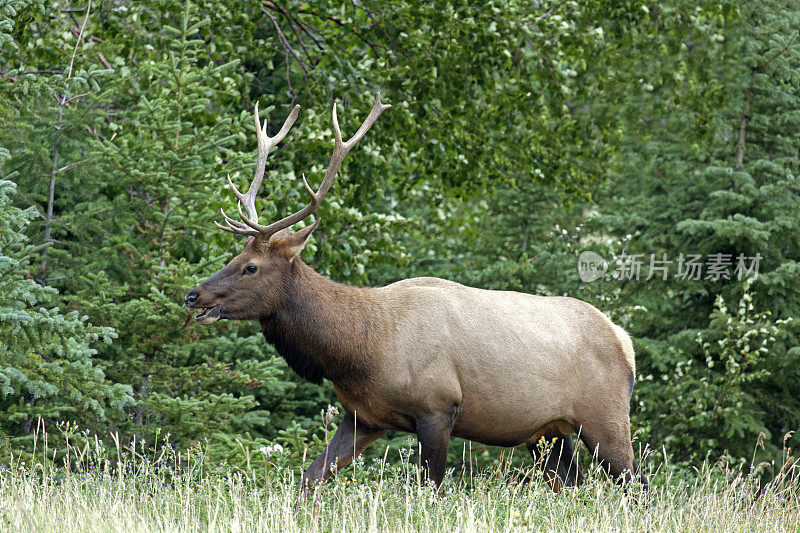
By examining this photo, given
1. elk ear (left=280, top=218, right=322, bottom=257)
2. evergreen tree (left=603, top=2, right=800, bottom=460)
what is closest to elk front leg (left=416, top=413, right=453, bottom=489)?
elk ear (left=280, top=218, right=322, bottom=257)

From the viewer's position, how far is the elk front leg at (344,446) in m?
6.00

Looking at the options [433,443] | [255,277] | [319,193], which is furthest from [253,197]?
[433,443]

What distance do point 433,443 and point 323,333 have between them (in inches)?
36.8

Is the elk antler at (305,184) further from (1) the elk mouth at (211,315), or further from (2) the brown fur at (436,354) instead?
(1) the elk mouth at (211,315)

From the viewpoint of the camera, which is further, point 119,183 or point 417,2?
point 417,2

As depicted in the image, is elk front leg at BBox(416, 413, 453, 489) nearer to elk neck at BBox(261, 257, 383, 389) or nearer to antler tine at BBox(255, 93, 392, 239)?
elk neck at BBox(261, 257, 383, 389)

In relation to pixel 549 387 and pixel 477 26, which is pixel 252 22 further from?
pixel 549 387

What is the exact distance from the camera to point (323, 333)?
6047 mm

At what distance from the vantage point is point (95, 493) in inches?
191

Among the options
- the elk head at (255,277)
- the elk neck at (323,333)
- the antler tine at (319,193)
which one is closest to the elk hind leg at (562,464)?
the elk neck at (323,333)

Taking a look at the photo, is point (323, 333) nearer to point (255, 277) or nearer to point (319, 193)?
point (255, 277)

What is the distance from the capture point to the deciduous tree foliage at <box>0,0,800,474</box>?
7.02 m

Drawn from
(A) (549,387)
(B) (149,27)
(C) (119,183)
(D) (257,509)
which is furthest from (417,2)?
A: (D) (257,509)

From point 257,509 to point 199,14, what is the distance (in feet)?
18.9
